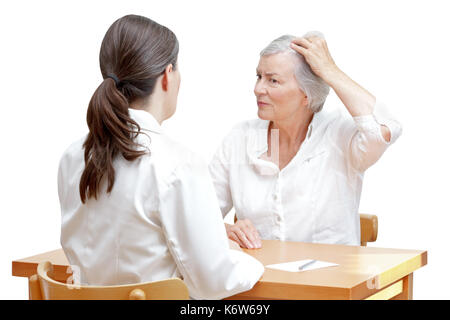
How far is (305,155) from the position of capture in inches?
149

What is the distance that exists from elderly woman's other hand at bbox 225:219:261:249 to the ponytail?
3.37 feet

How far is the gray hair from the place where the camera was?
3.74 metres

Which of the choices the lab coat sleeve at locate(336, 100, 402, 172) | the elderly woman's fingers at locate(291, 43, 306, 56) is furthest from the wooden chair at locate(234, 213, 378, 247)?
the elderly woman's fingers at locate(291, 43, 306, 56)

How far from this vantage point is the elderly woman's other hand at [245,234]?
11.1ft

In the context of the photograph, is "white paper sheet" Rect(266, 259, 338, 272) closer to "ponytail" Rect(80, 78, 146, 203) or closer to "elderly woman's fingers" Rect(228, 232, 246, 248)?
"elderly woman's fingers" Rect(228, 232, 246, 248)

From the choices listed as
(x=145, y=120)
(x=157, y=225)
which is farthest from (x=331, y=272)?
(x=145, y=120)

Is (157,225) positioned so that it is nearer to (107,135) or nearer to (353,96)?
(107,135)

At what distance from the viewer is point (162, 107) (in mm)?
2703

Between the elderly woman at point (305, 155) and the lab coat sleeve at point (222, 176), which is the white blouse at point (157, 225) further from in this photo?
the lab coat sleeve at point (222, 176)

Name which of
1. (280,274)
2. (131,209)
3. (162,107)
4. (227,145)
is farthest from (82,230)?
(227,145)
